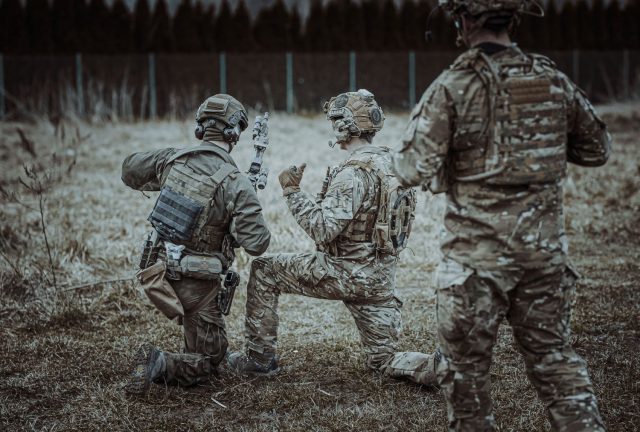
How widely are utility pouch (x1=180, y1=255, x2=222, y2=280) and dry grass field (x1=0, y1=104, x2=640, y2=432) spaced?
0.79 m

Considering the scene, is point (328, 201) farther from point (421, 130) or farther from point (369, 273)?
point (421, 130)

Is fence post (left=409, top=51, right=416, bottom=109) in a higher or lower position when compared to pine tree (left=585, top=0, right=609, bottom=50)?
lower

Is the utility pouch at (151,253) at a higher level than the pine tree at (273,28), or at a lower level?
lower

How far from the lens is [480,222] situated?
11.0ft

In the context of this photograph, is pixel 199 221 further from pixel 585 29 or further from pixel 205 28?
pixel 585 29

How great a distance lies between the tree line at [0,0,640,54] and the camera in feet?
77.0

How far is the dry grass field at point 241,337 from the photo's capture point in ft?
14.8

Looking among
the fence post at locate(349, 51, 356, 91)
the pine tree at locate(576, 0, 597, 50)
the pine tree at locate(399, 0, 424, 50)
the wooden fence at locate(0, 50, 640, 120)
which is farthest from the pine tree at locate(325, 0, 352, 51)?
the pine tree at locate(576, 0, 597, 50)

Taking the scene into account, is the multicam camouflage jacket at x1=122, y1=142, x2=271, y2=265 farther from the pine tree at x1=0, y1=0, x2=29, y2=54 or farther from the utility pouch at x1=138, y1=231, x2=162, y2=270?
the pine tree at x1=0, y1=0, x2=29, y2=54

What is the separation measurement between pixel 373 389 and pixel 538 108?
230cm

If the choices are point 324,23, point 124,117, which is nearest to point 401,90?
point 324,23

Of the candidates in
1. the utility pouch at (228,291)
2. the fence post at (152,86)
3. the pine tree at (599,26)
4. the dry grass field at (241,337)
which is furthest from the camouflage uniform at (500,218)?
the pine tree at (599,26)

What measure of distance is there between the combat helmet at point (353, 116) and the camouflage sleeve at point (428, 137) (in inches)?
59.4

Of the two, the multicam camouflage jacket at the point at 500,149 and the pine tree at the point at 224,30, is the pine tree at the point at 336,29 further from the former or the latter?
the multicam camouflage jacket at the point at 500,149
